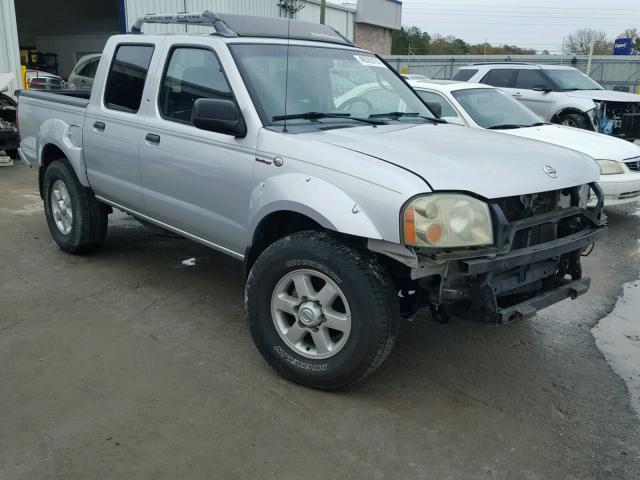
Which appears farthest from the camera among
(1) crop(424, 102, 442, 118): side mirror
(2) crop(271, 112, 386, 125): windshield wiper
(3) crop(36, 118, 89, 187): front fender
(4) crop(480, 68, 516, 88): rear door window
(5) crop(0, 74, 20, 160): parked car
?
(4) crop(480, 68, 516, 88): rear door window

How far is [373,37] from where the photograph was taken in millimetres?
36812

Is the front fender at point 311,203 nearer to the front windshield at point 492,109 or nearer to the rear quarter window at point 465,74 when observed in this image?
the front windshield at point 492,109

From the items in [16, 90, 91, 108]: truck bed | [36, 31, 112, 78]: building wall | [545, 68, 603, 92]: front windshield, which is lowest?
[16, 90, 91, 108]: truck bed

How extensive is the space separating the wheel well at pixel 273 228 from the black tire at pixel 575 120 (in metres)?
9.63

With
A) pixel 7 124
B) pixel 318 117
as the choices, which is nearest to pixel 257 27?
pixel 318 117

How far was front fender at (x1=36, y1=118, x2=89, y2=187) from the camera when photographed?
5324 millimetres

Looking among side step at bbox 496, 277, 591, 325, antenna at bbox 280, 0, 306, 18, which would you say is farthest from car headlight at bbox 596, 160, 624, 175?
antenna at bbox 280, 0, 306, 18

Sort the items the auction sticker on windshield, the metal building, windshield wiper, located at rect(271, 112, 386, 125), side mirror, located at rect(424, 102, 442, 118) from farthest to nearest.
Answer: 1. the metal building
2. side mirror, located at rect(424, 102, 442, 118)
3. the auction sticker on windshield
4. windshield wiper, located at rect(271, 112, 386, 125)

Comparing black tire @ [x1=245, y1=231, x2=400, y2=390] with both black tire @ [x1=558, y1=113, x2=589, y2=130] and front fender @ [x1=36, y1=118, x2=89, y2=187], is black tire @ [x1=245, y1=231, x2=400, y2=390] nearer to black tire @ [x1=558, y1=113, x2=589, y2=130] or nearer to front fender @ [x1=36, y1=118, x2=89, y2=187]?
front fender @ [x1=36, y1=118, x2=89, y2=187]

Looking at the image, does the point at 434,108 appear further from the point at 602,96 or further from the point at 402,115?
the point at 602,96

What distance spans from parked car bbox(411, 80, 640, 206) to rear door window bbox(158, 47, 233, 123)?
3597mm

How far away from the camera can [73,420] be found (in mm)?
3119

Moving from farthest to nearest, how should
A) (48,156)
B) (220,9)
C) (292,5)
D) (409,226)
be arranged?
(292,5), (220,9), (48,156), (409,226)

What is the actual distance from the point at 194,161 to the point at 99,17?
26772 mm
